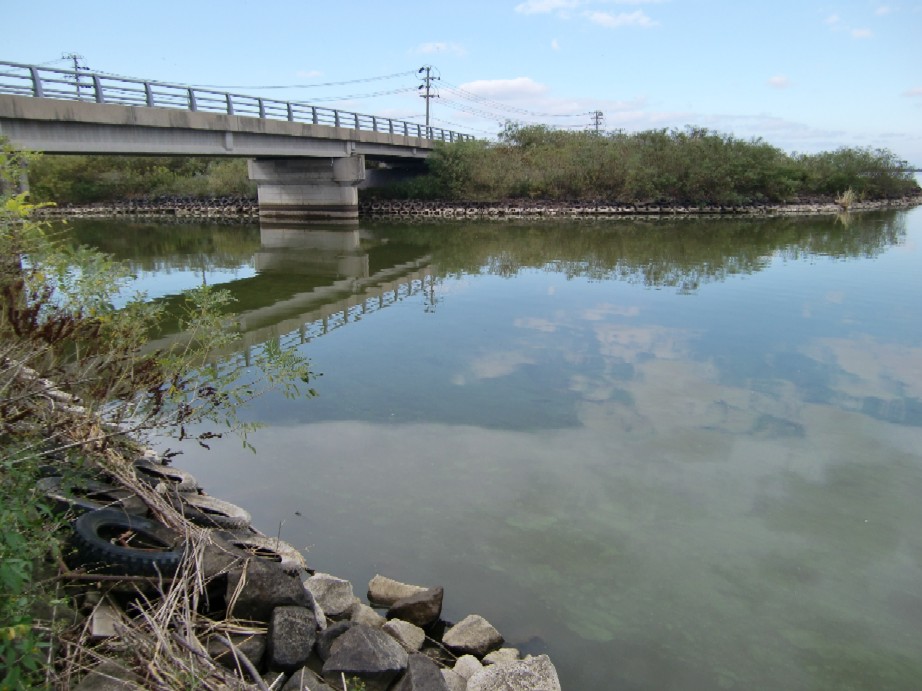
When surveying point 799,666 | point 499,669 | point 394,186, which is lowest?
point 799,666

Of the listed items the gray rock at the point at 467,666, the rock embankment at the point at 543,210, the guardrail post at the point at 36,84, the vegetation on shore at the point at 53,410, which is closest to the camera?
the vegetation on shore at the point at 53,410

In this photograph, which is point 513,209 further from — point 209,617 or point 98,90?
point 209,617

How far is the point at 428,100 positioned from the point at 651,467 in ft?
206

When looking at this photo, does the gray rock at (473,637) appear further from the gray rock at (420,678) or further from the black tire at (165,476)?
the black tire at (165,476)

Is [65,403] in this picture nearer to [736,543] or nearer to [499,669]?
[499,669]

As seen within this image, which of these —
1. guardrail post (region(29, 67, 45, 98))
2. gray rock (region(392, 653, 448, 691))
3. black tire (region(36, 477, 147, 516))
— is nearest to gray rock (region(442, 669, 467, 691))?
gray rock (region(392, 653, 448, 691))

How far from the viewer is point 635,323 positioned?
1397 cm

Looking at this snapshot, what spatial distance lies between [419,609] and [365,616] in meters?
0.41

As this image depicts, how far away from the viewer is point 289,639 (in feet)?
12.8

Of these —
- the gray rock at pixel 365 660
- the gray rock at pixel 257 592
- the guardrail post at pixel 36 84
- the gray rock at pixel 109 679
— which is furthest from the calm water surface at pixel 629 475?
the guardrail post at pixel 36 84

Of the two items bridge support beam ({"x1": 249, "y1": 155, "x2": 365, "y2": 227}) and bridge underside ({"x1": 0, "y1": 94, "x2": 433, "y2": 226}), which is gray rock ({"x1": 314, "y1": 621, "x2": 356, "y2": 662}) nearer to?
bridge underside ({"x1": 0, "y1": 94, "x2": 433, "y2": 226})

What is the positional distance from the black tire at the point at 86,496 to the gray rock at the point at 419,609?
199cm

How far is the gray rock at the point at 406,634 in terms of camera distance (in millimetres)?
4535

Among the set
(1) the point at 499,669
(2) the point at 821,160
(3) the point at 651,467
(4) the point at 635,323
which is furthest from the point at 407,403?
(2) the point at 821,160
